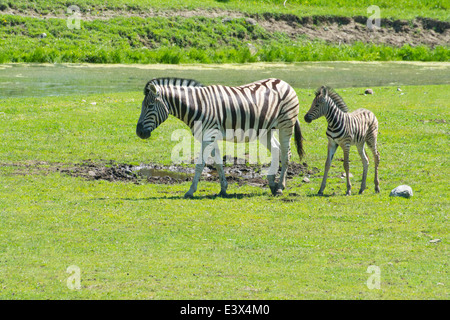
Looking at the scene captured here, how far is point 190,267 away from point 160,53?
2733cm

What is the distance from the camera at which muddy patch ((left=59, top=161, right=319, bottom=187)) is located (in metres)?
13.8

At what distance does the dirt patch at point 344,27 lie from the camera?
44469 mm

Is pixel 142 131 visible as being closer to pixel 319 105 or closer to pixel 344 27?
pixel 319 105

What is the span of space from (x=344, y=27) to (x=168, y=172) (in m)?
36.1

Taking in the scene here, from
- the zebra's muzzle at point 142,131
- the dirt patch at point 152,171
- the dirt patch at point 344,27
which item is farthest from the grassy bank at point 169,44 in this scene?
the zebra's muzzle at point 142,131

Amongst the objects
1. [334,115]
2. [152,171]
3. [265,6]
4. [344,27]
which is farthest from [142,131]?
[265,6]

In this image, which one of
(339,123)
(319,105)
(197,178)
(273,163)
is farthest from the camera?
(273,163)

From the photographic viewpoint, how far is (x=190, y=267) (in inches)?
335

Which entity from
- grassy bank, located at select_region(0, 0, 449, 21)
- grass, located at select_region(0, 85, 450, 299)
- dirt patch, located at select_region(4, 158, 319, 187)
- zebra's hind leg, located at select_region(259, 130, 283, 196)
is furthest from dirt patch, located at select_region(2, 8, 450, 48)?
zebra's hind leg, located at select_region(259, 130, 283, 196)

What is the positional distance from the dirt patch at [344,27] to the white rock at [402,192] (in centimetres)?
3094

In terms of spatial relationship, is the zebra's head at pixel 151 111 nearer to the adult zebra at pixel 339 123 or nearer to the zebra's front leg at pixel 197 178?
the zebra's front leg at pixel 197 178

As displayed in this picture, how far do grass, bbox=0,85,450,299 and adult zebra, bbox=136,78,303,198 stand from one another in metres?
0.89

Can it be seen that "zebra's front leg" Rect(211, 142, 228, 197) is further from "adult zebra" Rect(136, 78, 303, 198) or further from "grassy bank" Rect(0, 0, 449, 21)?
"grassy bank" Rect(0, 0, 449, 21)

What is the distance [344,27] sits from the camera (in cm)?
4800
